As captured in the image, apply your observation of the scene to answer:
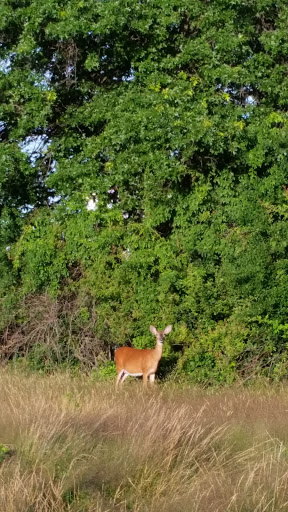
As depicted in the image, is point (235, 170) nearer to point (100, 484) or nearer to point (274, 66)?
point (274, 66)

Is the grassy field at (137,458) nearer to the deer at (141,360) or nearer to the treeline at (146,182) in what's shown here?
the deer at (141,360)

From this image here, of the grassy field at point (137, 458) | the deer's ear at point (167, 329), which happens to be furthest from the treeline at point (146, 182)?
the grassy field at point (137, 458)

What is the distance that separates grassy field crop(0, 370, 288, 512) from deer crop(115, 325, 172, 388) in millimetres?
3493

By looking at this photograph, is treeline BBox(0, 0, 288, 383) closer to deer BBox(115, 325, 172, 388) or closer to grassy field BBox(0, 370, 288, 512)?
deer BBox(115, 325, 172, 388)

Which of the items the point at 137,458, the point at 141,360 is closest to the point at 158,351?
the point at 141,360

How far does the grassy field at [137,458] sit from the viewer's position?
7.03 metres

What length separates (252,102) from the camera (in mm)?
15984

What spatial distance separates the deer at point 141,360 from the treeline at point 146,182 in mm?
742

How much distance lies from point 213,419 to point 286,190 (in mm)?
6059

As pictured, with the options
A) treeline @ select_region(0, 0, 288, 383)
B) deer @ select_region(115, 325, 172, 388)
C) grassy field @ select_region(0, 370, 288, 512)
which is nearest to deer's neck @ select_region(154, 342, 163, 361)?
deer @ select_region(115, 325, 172, 388)

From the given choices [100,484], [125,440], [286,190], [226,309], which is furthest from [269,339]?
[100,484]

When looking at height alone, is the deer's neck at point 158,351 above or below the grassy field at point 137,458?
below

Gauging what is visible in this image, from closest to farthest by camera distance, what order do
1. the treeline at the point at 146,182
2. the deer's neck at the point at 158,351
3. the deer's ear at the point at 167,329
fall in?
the deer's ear at the point at 167,329 → the deer's neck at the point at 158,351 → the treeline at the point at 146,182

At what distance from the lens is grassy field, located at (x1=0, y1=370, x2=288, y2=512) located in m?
7.03
